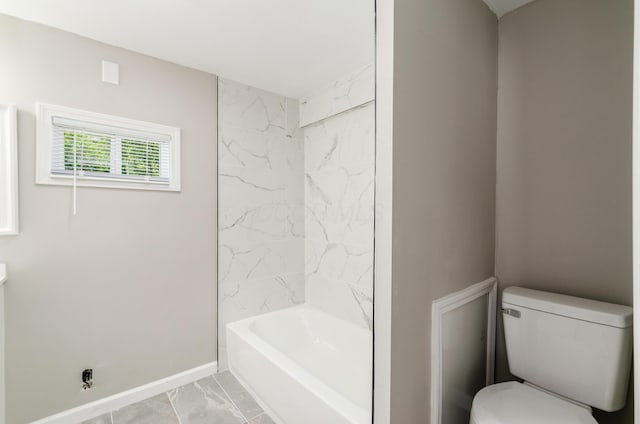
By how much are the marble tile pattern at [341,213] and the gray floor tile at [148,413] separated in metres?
1.39

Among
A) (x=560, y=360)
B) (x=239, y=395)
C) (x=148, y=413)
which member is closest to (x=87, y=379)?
(x=148, y=413)

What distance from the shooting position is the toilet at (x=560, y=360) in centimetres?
123

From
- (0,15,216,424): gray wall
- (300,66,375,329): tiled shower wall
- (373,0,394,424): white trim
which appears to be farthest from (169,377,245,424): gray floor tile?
(373,0,394,424): white trim

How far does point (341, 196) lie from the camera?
8.50 feet

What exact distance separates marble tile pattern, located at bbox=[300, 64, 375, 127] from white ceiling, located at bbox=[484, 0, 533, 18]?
77cm

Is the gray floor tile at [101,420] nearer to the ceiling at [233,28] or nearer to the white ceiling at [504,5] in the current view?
the ceiling at [233,28]

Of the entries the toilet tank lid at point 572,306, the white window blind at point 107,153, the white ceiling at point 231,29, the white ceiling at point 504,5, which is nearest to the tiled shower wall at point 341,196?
the white ceiling at point 231,29

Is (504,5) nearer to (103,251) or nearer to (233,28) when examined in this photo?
(233,28)

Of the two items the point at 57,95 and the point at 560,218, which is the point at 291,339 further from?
the point at 57,95

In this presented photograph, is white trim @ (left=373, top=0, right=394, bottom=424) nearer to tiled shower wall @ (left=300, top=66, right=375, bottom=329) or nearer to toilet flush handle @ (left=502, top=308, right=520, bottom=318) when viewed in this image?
toilet flush handle @ (left=502, top=308, right=520, bottom=318)

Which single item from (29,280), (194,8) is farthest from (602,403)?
(29,280)

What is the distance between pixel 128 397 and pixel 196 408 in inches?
18.9

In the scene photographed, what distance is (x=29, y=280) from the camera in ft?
5.74

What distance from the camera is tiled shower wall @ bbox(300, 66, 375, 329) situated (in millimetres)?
2369
